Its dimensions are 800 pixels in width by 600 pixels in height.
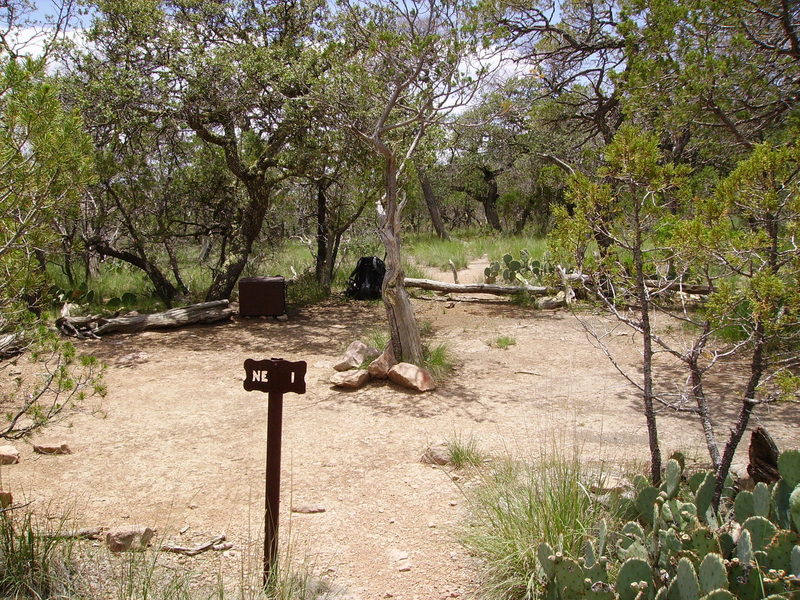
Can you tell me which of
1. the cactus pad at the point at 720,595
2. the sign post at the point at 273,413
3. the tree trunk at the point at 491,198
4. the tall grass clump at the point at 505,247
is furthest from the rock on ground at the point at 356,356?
the tree trunk at the point at 491,198

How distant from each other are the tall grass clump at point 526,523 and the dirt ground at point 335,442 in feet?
0.46

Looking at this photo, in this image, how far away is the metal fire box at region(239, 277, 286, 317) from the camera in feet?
32.1

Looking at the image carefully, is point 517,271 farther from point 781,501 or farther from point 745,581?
point 745,581

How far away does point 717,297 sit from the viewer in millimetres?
3178

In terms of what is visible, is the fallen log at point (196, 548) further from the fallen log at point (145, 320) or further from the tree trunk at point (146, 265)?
the tree trunk at point (146, 265)

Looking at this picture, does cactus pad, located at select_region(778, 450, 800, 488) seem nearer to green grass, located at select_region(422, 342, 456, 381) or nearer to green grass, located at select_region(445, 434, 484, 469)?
green grass, located at select_region(445, 434, 484, 469)

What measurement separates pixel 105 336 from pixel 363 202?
4464mm

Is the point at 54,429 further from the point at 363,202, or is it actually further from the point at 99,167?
the point at 363,202

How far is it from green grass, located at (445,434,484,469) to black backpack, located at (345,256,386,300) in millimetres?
6837

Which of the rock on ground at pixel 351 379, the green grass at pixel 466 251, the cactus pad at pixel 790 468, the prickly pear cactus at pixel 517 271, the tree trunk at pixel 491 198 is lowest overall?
the rock on ground at pixel 351 379

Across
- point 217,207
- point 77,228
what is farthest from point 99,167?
point 217,207

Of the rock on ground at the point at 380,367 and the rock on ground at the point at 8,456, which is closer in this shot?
the rock on ground at the point at 8,456

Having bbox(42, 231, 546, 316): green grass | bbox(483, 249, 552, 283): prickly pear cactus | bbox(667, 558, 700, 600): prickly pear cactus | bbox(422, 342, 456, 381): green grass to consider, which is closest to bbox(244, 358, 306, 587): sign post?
bbox(667, 558, 700, 600): prickly pear cactus

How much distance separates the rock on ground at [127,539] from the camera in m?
3.32
